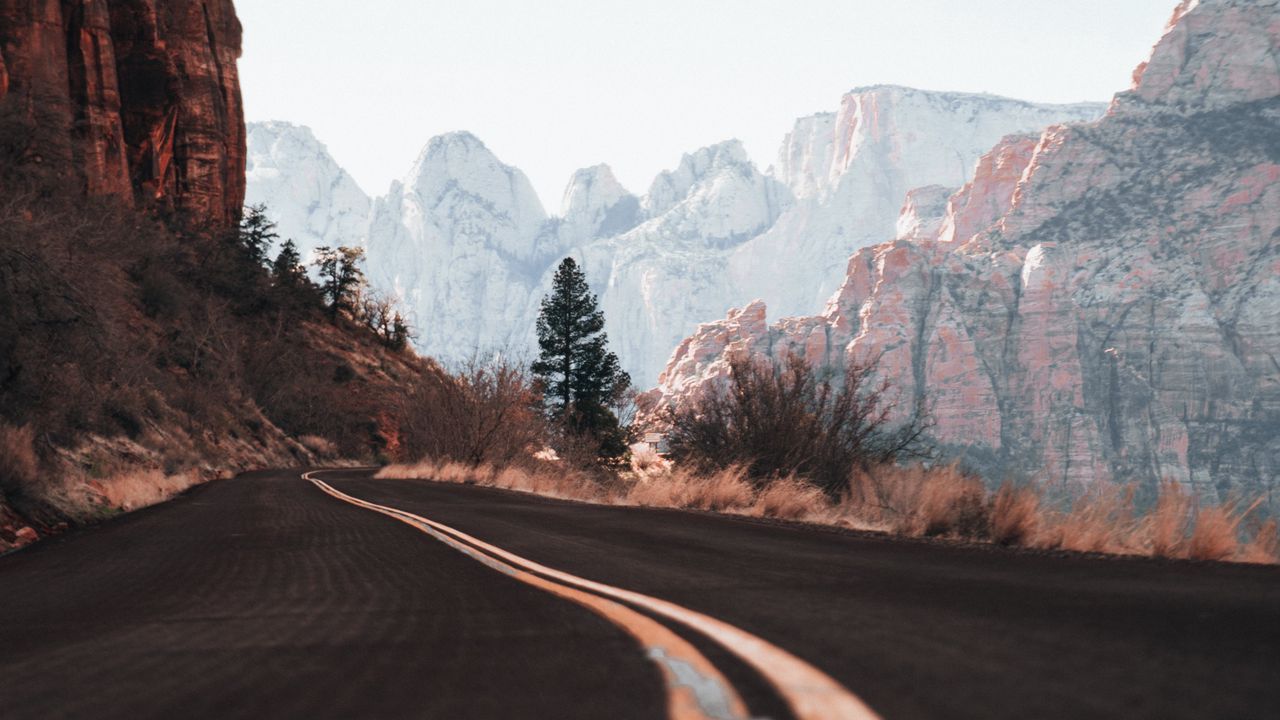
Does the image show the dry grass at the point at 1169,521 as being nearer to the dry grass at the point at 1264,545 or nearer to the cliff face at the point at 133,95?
the dry grass at the point at 1264,545

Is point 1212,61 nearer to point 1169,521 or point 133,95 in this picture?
point 133,95

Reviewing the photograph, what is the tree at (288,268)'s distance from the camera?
2835 inches

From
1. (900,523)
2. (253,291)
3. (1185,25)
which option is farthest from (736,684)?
(1185,25)

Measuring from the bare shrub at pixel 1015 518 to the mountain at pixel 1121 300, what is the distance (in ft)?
429

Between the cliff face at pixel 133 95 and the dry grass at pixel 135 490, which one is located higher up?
the cliff face at pixel 133 95

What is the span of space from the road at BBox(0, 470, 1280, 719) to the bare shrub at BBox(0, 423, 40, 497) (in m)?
4.76

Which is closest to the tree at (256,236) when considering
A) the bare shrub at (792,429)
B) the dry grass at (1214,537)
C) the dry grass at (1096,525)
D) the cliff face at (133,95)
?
the cliff face at (133,95)

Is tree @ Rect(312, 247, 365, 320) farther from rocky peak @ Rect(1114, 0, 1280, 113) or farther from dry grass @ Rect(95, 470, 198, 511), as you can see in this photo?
rocky peak @ Rect(1114, 0, 1280, 113)

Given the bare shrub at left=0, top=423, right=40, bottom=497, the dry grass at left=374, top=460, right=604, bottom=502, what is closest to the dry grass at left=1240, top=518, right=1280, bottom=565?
the dry grass at left=374, top=460, right=604, bottom=502

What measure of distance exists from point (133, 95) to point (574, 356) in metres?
34.3

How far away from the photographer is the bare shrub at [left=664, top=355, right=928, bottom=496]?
16.5 meters

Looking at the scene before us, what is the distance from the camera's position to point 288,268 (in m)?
Answer: 74.4

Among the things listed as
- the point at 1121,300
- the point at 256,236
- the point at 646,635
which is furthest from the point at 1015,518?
the point at 1121,300

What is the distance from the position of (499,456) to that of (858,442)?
1588cm
